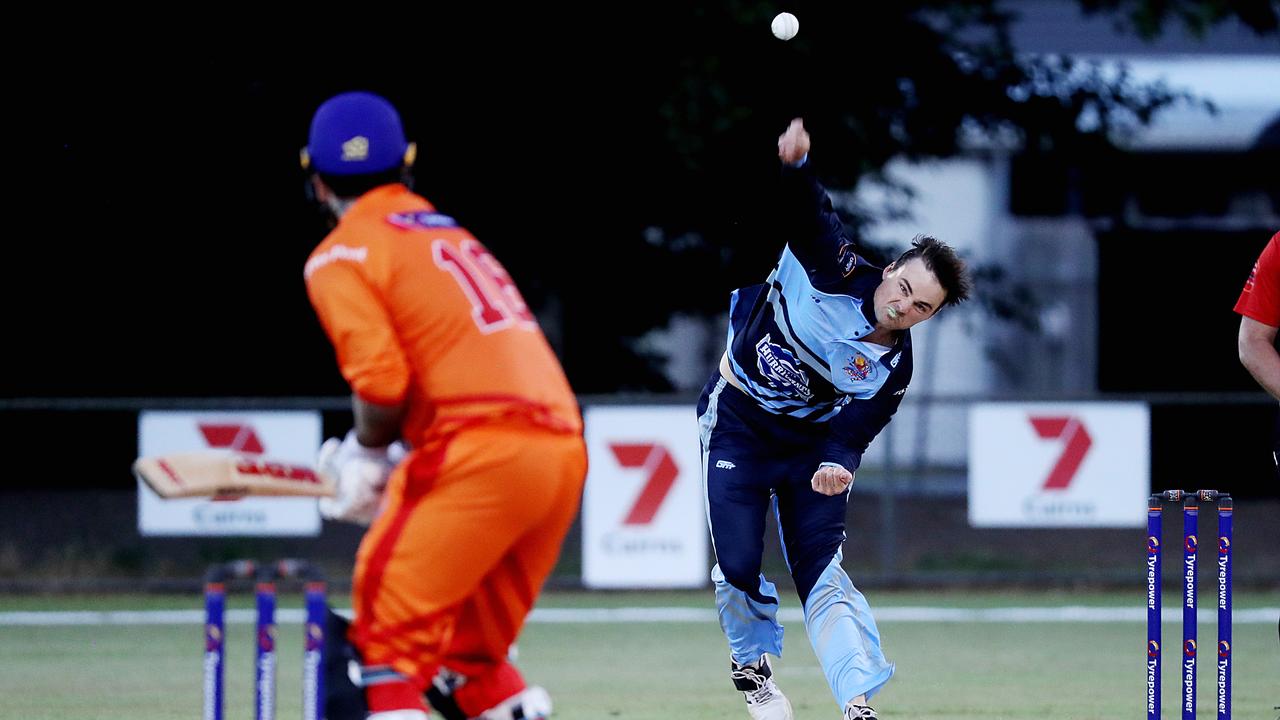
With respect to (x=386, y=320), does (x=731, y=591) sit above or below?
below

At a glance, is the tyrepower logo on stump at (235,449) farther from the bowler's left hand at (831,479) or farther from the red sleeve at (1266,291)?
the red sleeve at (1266,291)

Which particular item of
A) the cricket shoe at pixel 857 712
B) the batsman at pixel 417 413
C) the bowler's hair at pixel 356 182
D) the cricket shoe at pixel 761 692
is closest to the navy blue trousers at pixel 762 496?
the cricket shoe at pixel 761 692

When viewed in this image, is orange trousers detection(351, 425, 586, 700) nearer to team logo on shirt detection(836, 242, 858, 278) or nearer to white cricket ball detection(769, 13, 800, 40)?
team logo on shirt detection(836, 242, 858, 278)

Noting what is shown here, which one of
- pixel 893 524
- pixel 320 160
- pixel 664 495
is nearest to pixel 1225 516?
pixel 320 160

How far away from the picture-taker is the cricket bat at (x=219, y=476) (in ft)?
15.3

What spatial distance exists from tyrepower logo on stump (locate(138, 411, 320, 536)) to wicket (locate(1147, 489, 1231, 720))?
774 centimetres

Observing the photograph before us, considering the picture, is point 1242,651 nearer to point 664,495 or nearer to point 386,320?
point 664,495

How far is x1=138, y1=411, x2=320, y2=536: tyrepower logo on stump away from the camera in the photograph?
508 inches

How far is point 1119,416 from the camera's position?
13367 millimetres

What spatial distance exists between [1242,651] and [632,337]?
7.47 meters

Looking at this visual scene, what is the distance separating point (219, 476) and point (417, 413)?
543 millimetres

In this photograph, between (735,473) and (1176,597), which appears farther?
(1176,597)

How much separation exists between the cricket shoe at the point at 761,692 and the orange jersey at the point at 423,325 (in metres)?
2.37

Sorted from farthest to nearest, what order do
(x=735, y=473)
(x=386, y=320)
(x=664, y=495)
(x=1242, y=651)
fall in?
(x=664, y=495), (x=1242, y=651), (x=735, y=473), (x=386, y=320)
